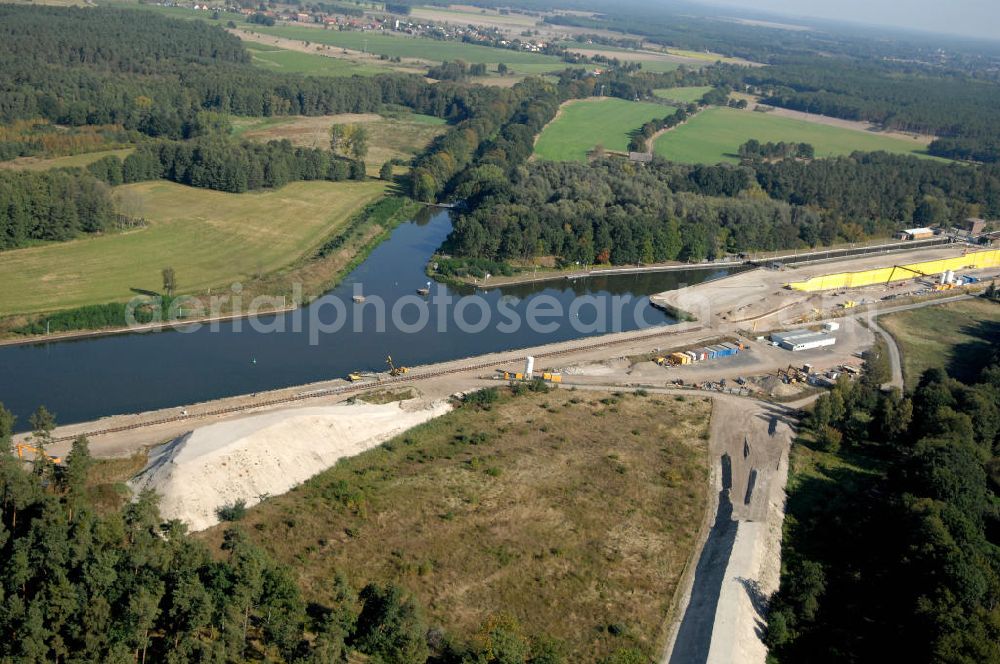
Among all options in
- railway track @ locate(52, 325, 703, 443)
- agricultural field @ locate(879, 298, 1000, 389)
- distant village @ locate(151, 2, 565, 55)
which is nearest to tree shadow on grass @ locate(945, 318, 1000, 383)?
Answer: agricultural field @ locate(879, 298, 1000, 389)

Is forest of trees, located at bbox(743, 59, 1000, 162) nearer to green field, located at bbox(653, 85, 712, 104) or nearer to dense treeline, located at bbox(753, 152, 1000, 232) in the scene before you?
green field, located at bbox(653, 85, 712, 104)

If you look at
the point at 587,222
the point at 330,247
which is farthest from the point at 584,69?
the point at 330,247

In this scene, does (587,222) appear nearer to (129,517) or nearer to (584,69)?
(129,517)

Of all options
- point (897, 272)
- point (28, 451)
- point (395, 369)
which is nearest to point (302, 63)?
point (897, 272)

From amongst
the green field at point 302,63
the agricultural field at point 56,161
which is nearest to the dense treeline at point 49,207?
the agricultural field at point 56,161

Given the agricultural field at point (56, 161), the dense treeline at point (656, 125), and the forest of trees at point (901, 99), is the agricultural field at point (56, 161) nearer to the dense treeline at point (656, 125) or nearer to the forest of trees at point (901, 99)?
the dense treeline at point (656, 125)
